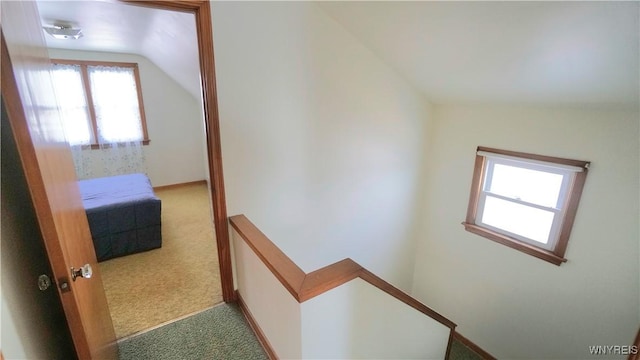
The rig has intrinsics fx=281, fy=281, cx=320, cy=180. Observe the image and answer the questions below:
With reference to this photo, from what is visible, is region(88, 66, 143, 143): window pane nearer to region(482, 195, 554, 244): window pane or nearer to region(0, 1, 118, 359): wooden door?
region(0, 1, 118, 359): wooden door

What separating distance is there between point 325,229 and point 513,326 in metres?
2.08

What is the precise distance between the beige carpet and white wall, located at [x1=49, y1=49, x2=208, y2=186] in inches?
63.4

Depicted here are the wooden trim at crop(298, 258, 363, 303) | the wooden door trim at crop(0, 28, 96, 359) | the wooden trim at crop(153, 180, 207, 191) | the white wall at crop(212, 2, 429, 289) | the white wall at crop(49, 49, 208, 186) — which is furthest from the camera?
the wooden trim at crop(153, 180, 207, 191)

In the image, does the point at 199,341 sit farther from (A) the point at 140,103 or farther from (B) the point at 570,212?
(A) the point at 140,103

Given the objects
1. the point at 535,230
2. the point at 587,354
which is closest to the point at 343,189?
the point at 535,230

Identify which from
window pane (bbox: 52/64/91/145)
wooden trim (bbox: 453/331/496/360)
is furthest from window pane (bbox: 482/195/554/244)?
window pane (bbox: 52/64/91/145)

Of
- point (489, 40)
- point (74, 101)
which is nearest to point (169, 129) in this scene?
point (74, 101)

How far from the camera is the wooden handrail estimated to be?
1237mm

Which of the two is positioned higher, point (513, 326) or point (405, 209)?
point (405, 209)

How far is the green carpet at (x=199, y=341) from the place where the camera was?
1.72 metres

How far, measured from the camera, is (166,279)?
101 inches

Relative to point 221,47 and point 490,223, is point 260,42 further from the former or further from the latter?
point 490,223

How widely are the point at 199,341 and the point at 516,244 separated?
9.04 ft

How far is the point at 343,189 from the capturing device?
2.59 m
